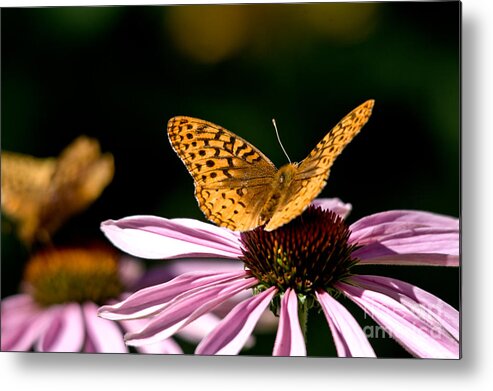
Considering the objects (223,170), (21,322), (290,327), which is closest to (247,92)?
(223,170)

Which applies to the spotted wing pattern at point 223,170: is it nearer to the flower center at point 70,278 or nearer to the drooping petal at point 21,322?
the flower center at point 70,278

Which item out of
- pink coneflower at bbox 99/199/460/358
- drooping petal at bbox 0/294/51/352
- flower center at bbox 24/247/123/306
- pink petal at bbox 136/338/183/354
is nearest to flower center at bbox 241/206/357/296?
pink coneflower at bbox 99/199/460/358

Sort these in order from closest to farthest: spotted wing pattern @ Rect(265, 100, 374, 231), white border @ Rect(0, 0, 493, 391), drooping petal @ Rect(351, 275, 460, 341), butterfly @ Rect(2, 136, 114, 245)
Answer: spotted wing pattern @ Rect(265, 100, 374, 231), drooping petal @ Rect(351, 275, 460, 341), white border @ Rect(0, 0, 493, 391), butterfly @ Rect(2, 136, 114, 245)

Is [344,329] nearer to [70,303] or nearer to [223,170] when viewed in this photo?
[223,170]

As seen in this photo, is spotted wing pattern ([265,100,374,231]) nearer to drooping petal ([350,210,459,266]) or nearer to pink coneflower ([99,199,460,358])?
pink coneflower ([99,199,460,358])

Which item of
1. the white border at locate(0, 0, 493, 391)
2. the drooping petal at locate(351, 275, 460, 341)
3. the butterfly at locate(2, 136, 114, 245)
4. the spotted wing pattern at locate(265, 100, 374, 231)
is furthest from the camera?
the butterfly at locate(2, 136, 114, 245)
